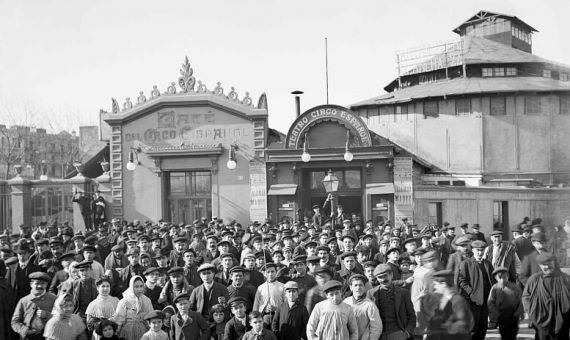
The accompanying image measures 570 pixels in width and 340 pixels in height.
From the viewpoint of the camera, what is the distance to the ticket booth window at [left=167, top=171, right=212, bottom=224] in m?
27.2

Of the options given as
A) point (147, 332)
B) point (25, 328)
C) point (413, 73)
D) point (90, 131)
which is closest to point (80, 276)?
point (25, 328)

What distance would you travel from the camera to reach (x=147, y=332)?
828 centimetres

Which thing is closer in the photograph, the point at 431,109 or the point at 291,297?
the point at 291,297

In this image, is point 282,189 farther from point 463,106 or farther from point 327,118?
point 463,106

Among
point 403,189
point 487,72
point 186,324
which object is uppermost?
point 487,72

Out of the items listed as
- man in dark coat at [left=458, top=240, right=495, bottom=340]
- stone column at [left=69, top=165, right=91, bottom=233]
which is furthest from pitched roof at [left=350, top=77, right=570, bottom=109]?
man in dark coat at [left=458, top=240, right=495, bottom=340]

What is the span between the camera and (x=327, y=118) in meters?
25.2

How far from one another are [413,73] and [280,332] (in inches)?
1374

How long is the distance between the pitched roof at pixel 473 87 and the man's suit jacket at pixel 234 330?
27715mm

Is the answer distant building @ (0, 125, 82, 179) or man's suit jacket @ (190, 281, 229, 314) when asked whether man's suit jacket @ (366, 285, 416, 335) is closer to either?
man's suit jacket @ (190, 281, 229, 314)

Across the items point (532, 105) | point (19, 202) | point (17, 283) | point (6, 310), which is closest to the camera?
point (6, 310)

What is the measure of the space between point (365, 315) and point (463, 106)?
92.2 ft

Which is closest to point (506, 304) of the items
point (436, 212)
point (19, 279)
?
point (19, 279)

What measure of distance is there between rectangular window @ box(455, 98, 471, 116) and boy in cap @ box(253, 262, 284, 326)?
26.7 m
